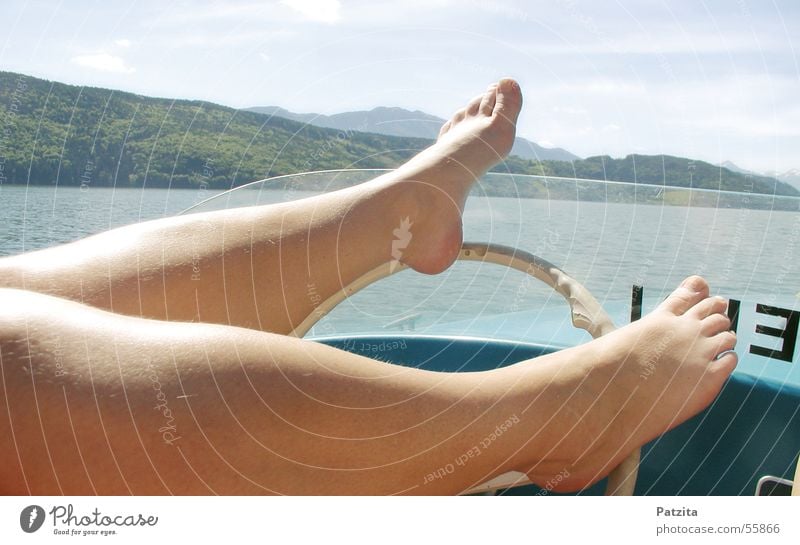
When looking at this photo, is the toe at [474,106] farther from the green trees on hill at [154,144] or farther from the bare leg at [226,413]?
the bare leg at [226,413]

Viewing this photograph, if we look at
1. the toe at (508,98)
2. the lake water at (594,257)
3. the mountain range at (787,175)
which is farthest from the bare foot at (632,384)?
the toe at (508,98)

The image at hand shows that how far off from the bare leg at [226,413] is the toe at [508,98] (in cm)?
61

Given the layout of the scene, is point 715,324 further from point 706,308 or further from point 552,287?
point 552,287

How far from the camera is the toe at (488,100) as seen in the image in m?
1.05

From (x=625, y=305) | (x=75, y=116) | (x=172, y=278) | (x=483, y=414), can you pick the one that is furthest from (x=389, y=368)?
(x=625, y=305)

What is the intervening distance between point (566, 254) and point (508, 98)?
0.82 feet

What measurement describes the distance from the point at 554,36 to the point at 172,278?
1.29 ft

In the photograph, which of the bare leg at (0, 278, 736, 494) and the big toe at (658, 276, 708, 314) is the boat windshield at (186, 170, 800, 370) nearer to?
the big toe at (658, 276, 708, 314)

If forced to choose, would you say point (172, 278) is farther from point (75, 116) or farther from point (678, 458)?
point (678, 458)

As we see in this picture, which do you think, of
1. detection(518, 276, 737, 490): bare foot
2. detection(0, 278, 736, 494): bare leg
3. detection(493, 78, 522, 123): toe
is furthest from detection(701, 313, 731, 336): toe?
detection(493, 78, 522, 123): toe

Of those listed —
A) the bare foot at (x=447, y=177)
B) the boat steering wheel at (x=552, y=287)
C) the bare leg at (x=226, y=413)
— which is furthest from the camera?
the bare foot at (x=447, y=177)

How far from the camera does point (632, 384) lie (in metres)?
0.58

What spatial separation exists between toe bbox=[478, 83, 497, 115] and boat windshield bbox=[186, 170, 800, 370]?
0.10 meters

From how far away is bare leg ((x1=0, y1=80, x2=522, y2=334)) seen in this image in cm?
56
